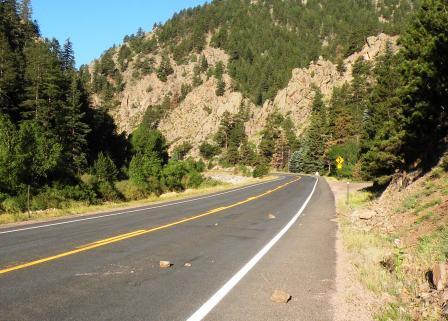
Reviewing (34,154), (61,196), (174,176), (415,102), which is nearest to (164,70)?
(174,176)

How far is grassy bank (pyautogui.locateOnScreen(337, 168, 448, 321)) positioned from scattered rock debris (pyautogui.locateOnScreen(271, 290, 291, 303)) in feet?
4.14

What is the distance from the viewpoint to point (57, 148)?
3359 centimetres

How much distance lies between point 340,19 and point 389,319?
20094cm

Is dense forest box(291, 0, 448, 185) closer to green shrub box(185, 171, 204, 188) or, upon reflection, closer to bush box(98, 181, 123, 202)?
bush box(98, 181, 123, 202)

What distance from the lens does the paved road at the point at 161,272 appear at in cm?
559

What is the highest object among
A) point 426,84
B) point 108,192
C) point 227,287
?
point 426,84

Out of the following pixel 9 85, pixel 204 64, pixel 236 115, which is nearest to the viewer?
pixel 9 85

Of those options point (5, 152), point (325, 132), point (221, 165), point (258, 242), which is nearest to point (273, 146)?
point (221, 165)

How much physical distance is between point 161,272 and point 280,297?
2.45 m

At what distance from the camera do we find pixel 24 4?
507ft

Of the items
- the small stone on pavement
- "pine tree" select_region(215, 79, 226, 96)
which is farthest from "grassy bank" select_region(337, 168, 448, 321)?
"pine tree" select_region(215, 79, 226, 96)

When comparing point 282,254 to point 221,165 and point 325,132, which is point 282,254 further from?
point 221,165

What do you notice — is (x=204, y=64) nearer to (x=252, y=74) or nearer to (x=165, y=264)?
(x=252, y=74)

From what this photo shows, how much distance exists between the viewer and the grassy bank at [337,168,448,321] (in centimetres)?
605
